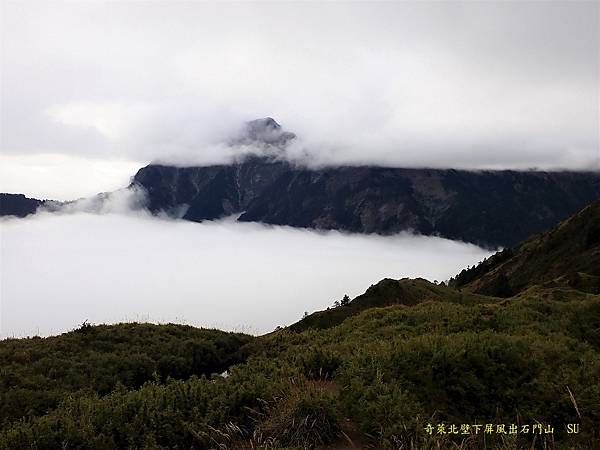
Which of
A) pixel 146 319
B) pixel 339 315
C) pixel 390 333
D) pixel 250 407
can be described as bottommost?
pixel 339 315

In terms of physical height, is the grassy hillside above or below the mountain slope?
above

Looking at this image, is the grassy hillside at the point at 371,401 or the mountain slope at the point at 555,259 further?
the mountain slope at the point at 555,259

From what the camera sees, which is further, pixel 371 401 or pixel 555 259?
pixel 555 259

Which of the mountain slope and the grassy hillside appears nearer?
the grassy hillside

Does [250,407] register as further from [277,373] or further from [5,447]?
[5,447]

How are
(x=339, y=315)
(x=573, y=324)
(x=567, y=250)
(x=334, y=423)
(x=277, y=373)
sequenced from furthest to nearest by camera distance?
(x=567, y=250) → (x=339, y=315) → (x=573, y=324) → (x=277, y=373) → (x=334, y=423)

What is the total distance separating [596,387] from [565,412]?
123 cm

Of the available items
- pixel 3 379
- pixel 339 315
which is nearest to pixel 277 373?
pixel 3 379

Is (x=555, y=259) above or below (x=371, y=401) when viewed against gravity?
below

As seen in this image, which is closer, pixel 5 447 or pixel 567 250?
pixel 5 447

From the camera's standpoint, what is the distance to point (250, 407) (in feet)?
38.4

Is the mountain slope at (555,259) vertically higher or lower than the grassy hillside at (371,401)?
lower

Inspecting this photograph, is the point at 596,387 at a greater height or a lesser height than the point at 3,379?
greater

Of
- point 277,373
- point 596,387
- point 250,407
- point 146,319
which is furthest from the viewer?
point 146,319
